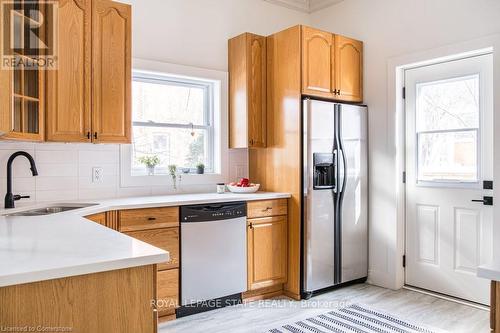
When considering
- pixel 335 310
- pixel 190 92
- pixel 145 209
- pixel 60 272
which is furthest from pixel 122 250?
pixel 190 92

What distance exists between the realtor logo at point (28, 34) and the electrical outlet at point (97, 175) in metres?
0.87

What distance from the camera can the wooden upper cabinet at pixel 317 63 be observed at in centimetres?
345

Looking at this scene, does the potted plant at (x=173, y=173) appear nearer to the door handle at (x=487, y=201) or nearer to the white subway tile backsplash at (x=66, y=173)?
the white subway tile backsplash at (x=66, y=173)

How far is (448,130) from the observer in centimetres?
340

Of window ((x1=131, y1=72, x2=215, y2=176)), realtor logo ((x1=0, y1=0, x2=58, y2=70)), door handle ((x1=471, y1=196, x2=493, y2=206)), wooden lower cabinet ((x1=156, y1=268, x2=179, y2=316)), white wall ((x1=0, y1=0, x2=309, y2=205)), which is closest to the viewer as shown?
realtor logo ((x1=0, y1=0, x2=58, y2=70))

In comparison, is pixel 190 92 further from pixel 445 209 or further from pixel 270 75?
pixel 445 209

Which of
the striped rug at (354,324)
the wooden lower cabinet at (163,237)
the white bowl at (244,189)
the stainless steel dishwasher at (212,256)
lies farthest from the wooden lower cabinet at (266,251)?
the wooden lower cabinet at (163,237)

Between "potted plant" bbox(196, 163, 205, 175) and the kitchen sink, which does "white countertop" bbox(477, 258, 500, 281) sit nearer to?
the kitchen sink

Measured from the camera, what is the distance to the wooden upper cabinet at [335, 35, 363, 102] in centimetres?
371

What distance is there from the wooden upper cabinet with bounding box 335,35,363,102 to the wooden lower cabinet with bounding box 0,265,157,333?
115 inches

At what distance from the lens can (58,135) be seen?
2.70 metres

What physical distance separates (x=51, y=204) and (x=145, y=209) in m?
0.70

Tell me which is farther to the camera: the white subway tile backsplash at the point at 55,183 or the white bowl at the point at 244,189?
the white bowl at the point at 244,189

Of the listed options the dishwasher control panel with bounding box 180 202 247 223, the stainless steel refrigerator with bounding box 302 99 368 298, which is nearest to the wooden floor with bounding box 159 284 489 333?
the stainless steel refrigerator with bounding box 302 99 368 298
